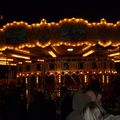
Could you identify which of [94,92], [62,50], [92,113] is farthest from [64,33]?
[92,113]

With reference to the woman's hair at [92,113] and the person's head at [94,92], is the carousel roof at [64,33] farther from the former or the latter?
the woman's hair at [92,113]

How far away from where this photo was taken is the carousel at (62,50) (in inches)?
542

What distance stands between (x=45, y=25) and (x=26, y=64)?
630 cm

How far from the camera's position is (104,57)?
1828 cm

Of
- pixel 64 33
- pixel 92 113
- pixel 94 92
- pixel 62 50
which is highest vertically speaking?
pixel 64 33

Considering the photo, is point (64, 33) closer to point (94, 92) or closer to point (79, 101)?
point (94, 92)

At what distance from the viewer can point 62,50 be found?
1719 cm

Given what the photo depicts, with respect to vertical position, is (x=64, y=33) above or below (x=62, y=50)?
above

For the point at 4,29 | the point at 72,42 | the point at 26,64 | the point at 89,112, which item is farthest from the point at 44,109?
the point at 26,64

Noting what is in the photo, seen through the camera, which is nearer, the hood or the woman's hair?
the woman's hair

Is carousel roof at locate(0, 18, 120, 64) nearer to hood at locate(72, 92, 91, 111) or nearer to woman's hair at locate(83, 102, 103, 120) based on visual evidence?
hood at locate(72, 92, 91, 111)

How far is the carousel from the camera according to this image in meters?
13.8

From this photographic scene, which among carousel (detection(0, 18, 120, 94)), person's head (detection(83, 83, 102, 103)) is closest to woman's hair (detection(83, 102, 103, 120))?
person's head (detection(83, 83, 102, 103))

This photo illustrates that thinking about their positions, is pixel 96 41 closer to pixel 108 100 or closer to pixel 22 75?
pixel 108 100
